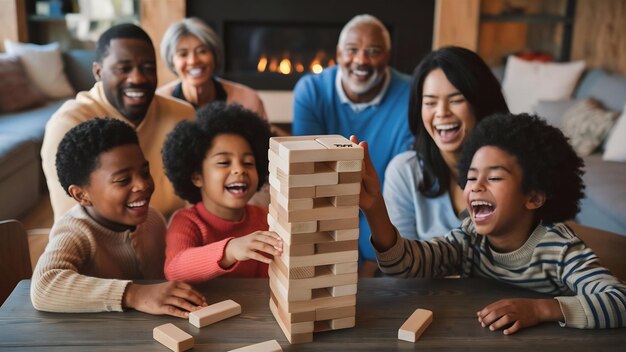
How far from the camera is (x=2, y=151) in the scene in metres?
3.53

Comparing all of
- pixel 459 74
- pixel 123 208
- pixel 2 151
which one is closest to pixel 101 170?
pixel 123 208

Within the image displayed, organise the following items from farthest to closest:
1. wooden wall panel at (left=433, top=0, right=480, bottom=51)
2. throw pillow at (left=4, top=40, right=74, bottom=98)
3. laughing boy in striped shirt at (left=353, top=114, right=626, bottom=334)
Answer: wooden wall panel at (left=433, top=0, right=480, bottom=51) → throw pillow at (left=4, top=40, right=74, bottom=98) → laughing boy in striped shirt at (left=353, top=114, right=626, bottom=334)

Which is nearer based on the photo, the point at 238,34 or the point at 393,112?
the point at 393,112

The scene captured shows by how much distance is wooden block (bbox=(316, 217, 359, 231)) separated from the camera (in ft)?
3.69

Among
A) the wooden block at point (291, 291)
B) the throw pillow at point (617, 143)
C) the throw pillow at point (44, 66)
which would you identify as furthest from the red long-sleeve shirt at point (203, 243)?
the throw pillow at point (44, 66)

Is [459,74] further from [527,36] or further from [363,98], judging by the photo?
[527,36]

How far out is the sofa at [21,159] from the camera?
3525 millimetres

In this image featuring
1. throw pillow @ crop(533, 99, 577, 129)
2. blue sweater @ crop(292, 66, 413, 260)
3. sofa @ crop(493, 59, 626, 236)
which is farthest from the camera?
throw pillow @ crop(533, 99, 577, 129)

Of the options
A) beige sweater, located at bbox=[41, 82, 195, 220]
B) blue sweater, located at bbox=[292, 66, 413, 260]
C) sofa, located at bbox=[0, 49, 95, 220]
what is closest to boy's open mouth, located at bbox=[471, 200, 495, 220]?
beige sweater, located at bbox=[41, 82, 195, 220]

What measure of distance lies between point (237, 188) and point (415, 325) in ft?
2.03

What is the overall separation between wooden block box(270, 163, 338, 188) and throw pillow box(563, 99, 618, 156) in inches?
122

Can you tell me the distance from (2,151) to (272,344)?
9.58ft

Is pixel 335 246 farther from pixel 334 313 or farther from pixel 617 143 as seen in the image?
pixel 617 143

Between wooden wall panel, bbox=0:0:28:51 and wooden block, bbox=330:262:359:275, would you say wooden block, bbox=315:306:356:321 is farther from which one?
wooden wall panel, bbox=0:0:28:51
